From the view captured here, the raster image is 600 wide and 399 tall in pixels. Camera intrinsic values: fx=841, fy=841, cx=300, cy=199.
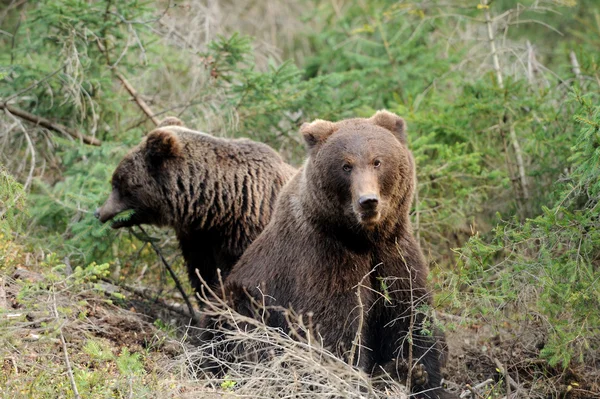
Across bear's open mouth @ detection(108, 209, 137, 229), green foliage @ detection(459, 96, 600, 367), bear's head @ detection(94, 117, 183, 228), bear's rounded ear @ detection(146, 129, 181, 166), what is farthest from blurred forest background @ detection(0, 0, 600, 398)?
bear's rounded ear @ detection(146, 129, 181, 166)

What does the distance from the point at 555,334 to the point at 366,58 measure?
18.1 feet

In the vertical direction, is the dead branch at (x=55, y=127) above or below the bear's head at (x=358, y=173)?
below

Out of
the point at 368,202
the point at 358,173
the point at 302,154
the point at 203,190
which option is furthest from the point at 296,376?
the point at 302,154

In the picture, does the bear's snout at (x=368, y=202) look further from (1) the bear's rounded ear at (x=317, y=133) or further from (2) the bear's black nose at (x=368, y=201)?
(1) the bear's rounded ear at (x=317, y=133)

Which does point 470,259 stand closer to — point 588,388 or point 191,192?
point 588,388

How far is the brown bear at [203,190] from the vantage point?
24.5 ft

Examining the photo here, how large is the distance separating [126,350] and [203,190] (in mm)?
2150

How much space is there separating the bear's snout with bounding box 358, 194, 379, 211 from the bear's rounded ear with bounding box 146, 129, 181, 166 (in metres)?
2.71

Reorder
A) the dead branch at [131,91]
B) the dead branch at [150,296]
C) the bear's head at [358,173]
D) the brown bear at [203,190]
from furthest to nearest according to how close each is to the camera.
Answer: the dead branch at [131,91] < the dead branch at [150,296] < the brown bear at [203,190] < the bear's head at [358,173]

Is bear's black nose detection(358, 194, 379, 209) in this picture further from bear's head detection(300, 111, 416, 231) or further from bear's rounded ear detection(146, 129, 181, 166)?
bear's rounded ear detection(146, 129, 181, 166)

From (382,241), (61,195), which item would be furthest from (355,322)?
(61,195)

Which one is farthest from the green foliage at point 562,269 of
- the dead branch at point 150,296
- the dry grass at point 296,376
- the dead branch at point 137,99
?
the dead branch at point 137,99

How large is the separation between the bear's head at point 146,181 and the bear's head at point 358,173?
1979mm

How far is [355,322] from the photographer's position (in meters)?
5.81
